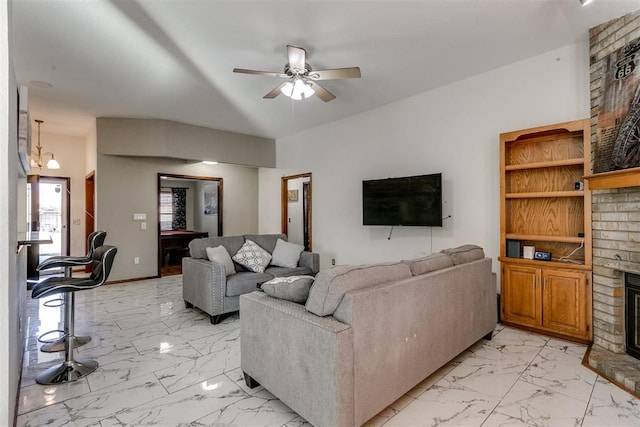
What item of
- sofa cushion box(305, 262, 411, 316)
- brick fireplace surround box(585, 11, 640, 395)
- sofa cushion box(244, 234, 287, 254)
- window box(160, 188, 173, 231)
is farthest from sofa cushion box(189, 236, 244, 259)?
window box(160, 188, 173, 231)

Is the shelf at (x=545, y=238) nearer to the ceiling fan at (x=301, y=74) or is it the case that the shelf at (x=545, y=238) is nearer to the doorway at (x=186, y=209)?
the ceiling fan at (x=301, y=74)

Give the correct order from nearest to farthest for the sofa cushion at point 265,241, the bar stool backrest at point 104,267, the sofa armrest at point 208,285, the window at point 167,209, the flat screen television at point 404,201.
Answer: the bar stool backrest at point 104,267 → the sofa armrest at point 208,285 → the flat screen television at point 404,201 → the sofa cushion at point 265,241 → the window at point 167,209

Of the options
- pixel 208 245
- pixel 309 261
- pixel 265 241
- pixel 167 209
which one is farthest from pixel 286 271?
pixel 167 209

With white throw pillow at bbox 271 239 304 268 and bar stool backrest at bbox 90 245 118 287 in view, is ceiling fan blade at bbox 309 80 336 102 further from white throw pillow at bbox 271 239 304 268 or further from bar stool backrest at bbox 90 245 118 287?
bar stool backrest at bbox 90 245 118 287

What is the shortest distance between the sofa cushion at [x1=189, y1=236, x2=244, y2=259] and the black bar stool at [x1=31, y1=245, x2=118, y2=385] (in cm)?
139

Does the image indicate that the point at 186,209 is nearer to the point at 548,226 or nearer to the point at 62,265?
the point at 62,265

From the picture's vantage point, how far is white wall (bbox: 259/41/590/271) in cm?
335

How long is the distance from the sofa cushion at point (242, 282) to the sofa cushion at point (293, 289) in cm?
156

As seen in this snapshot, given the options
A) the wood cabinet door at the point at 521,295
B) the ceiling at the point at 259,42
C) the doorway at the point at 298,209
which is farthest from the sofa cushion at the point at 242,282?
the doorway at the point at 298,209

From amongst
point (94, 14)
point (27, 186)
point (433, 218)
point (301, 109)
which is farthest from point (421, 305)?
point (27, 186)

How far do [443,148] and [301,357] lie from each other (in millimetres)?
3393

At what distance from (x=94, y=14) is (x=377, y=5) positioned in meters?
2.34

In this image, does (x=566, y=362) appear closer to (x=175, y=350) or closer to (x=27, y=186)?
(x=175, y=350)

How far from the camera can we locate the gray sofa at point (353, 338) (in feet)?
5.37
